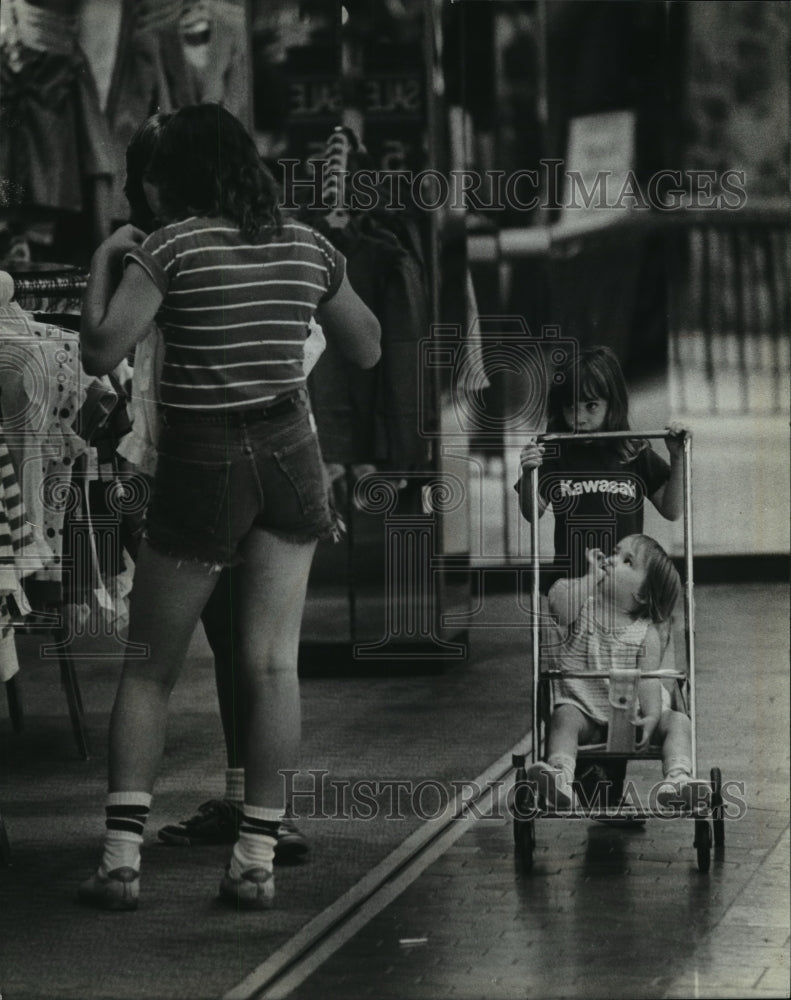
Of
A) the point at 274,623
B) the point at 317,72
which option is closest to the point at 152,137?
the point at 317,72

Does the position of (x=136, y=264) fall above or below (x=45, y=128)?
below

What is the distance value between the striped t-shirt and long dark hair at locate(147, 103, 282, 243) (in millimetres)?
30

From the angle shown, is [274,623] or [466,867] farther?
[466,867]

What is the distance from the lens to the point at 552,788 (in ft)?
16.5

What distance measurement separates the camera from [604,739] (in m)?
5.22

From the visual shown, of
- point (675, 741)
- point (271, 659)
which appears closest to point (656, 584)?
point (675, 741)

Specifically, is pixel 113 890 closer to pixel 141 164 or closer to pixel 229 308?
pixel 229 308

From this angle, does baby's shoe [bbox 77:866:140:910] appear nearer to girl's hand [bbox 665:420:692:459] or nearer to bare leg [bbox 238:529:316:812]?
bare leg [bbox 238:529:316:812]

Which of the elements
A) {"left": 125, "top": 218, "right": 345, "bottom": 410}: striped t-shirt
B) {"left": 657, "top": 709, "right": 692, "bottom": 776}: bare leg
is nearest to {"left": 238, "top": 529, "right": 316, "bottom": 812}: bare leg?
{"left": 125, "top": 218, "right": 345, "bottom": 410}: striped t-shirt

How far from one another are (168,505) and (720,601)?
2079 millimetres

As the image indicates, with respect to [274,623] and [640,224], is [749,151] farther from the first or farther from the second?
[274,623]

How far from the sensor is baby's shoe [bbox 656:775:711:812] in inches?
196

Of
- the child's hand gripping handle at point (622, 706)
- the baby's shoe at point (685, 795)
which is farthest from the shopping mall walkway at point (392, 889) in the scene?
the child's hand gripping handle at point (622, 706)

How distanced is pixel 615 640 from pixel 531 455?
1.71 ft
